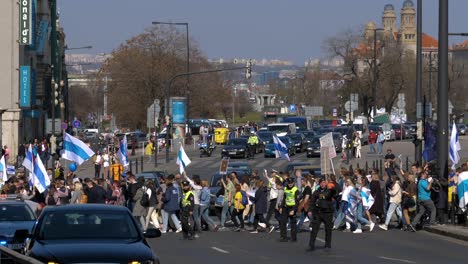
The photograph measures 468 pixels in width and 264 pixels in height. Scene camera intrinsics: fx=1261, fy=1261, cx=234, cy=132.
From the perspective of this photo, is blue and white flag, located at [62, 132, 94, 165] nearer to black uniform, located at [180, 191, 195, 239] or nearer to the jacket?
the jacket

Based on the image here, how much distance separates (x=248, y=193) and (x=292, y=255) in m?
8.43

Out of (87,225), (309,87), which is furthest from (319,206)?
(309,87)

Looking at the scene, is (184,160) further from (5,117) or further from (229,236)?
(5,117)

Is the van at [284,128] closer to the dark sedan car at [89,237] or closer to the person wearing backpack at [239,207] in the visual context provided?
the person wearing backpack at [239,207]

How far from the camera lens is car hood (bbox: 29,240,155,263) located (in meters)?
14.8

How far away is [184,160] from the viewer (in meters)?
41.9

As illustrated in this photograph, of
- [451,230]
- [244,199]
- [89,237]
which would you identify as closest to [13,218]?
[89,237]

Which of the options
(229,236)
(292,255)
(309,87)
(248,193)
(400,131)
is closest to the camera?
→ (292,255)

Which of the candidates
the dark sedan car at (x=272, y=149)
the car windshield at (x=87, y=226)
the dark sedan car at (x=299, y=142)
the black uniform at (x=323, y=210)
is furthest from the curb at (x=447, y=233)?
the dark sedan car at (x=299, y=142)

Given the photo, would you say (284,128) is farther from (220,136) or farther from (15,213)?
(15,213)

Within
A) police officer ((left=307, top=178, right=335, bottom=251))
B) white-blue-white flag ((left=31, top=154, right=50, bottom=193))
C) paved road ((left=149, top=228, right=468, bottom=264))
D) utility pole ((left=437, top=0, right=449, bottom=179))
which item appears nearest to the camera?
paved road ((left=149, top=228, right=468, bottom=264))

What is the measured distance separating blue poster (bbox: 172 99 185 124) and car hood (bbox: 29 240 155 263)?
223ft

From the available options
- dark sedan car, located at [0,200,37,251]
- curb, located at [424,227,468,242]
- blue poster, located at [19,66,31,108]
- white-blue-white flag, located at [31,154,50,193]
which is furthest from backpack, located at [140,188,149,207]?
blue poster, located at [19,66,31,108]

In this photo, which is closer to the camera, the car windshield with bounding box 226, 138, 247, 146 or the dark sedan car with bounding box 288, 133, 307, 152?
the car windshield with bounding box 226, 138, 247, 146
